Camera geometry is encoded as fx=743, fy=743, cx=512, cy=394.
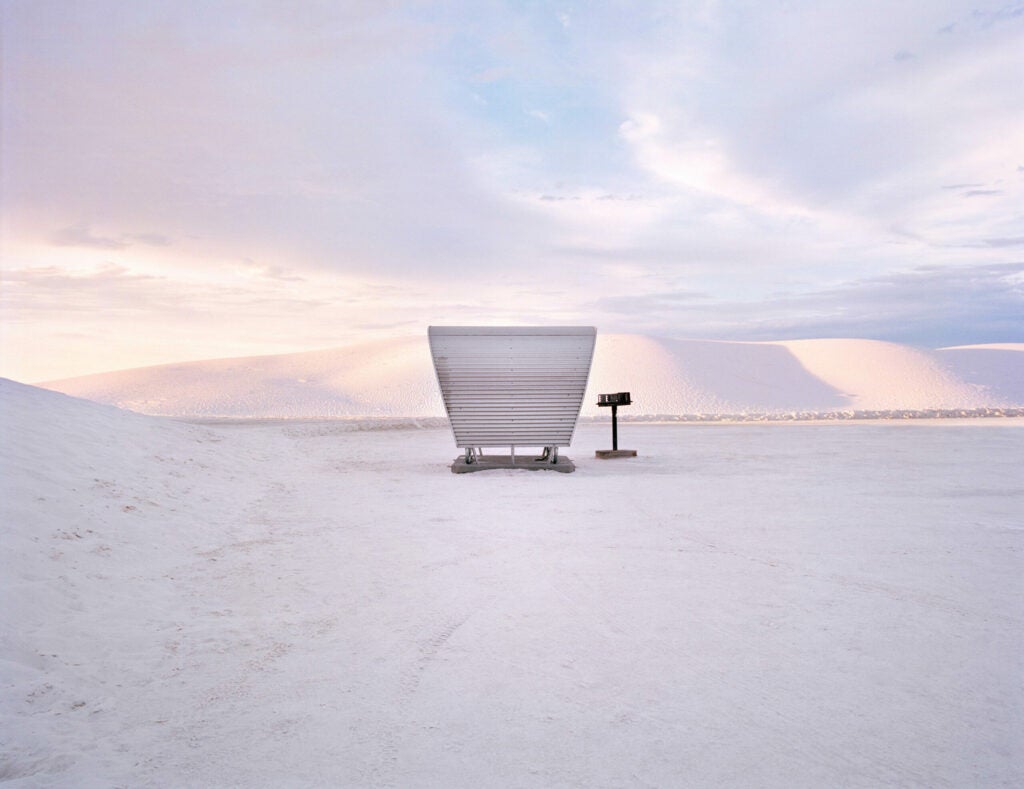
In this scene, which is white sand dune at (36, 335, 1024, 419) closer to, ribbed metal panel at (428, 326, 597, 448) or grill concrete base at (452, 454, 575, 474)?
grill concrete base at (452, 454, 575, 474)

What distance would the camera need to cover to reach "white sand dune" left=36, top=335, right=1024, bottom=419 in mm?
45750

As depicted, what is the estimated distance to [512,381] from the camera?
35.8ft

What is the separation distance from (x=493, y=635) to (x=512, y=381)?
730 centimetres

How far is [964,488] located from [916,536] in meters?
3.28

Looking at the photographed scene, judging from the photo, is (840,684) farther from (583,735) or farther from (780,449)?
(780,449)

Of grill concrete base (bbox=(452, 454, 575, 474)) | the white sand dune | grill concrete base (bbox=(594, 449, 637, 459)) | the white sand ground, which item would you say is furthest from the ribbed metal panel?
the white sand dune

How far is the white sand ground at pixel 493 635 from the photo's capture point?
8.48ft

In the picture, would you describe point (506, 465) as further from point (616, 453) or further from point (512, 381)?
point (616, 453)

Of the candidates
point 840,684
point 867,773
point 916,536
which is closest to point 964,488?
point 916,536

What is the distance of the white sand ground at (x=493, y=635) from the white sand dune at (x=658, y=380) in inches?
1391

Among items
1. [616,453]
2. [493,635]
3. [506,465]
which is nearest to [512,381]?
[506,465]

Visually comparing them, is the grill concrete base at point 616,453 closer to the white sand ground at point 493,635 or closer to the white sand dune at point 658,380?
the white sand ground at point 493,635

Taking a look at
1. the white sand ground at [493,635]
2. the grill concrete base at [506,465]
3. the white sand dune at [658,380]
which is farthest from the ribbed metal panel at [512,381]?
the white sand dune at [658,380]

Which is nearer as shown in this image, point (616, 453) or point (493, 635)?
point (493, 635)
